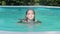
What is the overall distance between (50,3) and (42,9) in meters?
1.40

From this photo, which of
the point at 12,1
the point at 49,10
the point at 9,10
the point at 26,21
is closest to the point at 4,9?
the point at 9,10

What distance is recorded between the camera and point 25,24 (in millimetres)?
5422

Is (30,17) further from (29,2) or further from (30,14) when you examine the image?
(29,2)

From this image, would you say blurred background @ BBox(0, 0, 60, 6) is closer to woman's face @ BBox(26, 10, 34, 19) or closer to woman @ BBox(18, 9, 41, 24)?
woman @ BBox(18, 9, 41, 24)

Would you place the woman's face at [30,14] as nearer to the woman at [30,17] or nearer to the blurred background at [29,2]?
the woman at [30,17]

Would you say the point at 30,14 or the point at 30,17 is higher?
the point at 30,14

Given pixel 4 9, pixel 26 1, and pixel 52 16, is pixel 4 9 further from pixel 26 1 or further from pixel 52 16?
pixel 52 16

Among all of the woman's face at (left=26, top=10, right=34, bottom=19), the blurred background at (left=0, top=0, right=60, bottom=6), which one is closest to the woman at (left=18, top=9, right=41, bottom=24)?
the woman's face at (left=26, top=10, right=34, bottom=19)

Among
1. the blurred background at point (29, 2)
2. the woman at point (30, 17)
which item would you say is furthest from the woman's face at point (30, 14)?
the blurred background at point (29, 2)

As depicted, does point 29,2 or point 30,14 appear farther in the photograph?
point 29,2

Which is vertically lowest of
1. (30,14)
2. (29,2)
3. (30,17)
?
(29,2)

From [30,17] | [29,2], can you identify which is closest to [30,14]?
[30,17]

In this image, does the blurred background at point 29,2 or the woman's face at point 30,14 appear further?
the blurred background at point 29,2

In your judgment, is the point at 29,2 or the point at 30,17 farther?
the point at 29,2
